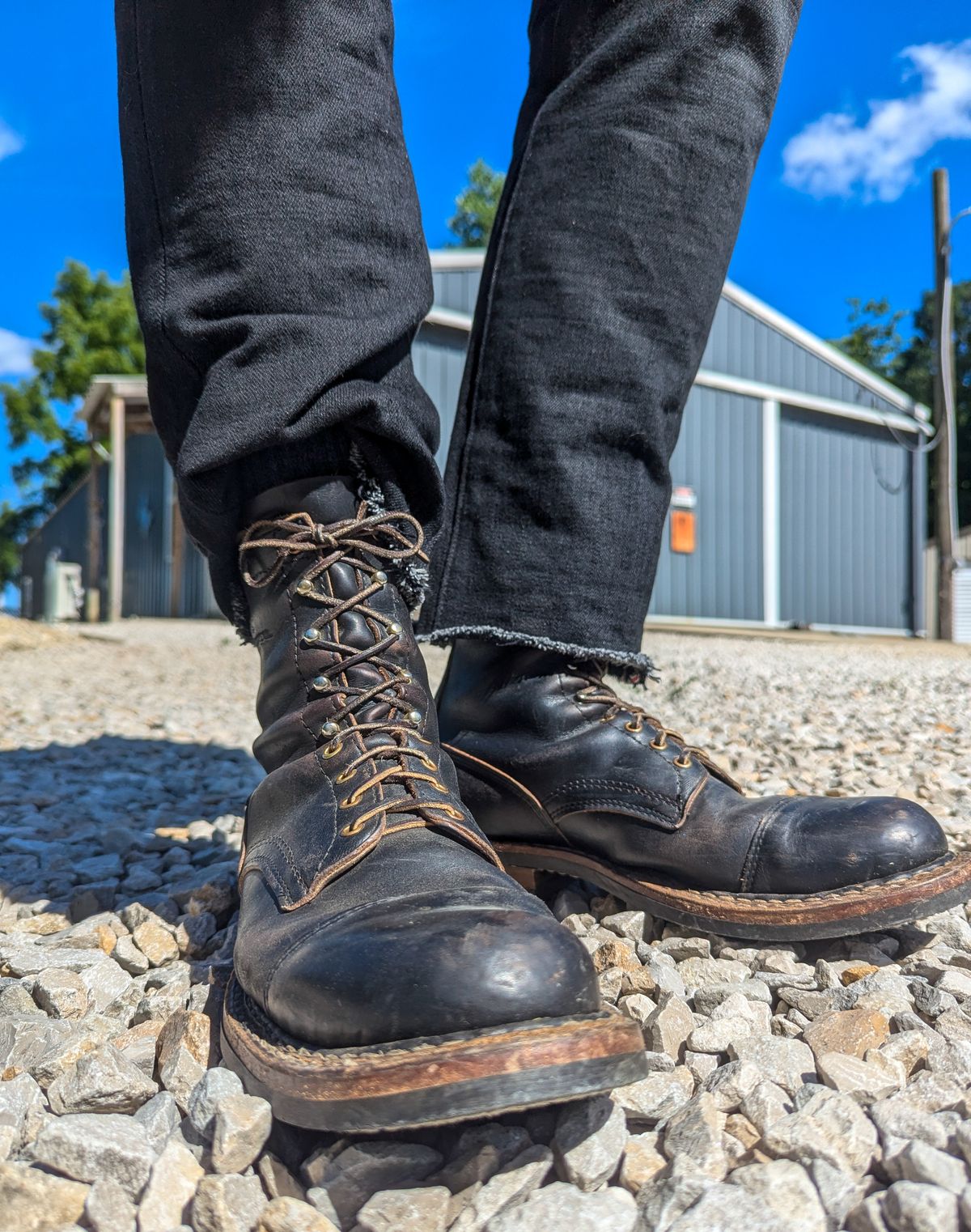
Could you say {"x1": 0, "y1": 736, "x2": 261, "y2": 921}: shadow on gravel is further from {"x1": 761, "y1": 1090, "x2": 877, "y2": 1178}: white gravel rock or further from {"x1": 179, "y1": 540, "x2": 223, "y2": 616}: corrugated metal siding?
{"x1": 179, "y1": 540, "x2": 223, "y2": 616}: corrugated metal siding

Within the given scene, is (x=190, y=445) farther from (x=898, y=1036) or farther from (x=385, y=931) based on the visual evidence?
(x=898, y=1036)

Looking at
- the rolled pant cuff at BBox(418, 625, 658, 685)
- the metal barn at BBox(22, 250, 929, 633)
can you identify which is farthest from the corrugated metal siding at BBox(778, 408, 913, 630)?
the rolled pant cuff at BBox(418, 625, 658, 685)

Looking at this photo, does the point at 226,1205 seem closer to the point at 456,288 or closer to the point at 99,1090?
the point at 99,1090

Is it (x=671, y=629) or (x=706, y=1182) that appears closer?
(x=706, y=1182)

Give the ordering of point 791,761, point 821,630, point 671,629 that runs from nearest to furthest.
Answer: point 791,761 → point 671,629 → point 821,630

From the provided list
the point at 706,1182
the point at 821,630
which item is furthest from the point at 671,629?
the point at 706,1182

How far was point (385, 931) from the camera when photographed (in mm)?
684

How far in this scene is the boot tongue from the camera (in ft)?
3.15

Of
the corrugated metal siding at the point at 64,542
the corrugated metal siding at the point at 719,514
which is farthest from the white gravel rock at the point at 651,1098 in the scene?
the corrugated metal siding at the point at 64,542

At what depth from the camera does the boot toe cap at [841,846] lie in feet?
3.08

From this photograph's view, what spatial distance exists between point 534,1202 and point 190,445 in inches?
29.2

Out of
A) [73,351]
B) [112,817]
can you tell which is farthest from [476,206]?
[112,817]

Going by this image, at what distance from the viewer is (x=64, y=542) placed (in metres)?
17.1

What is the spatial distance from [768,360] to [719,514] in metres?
2.26
